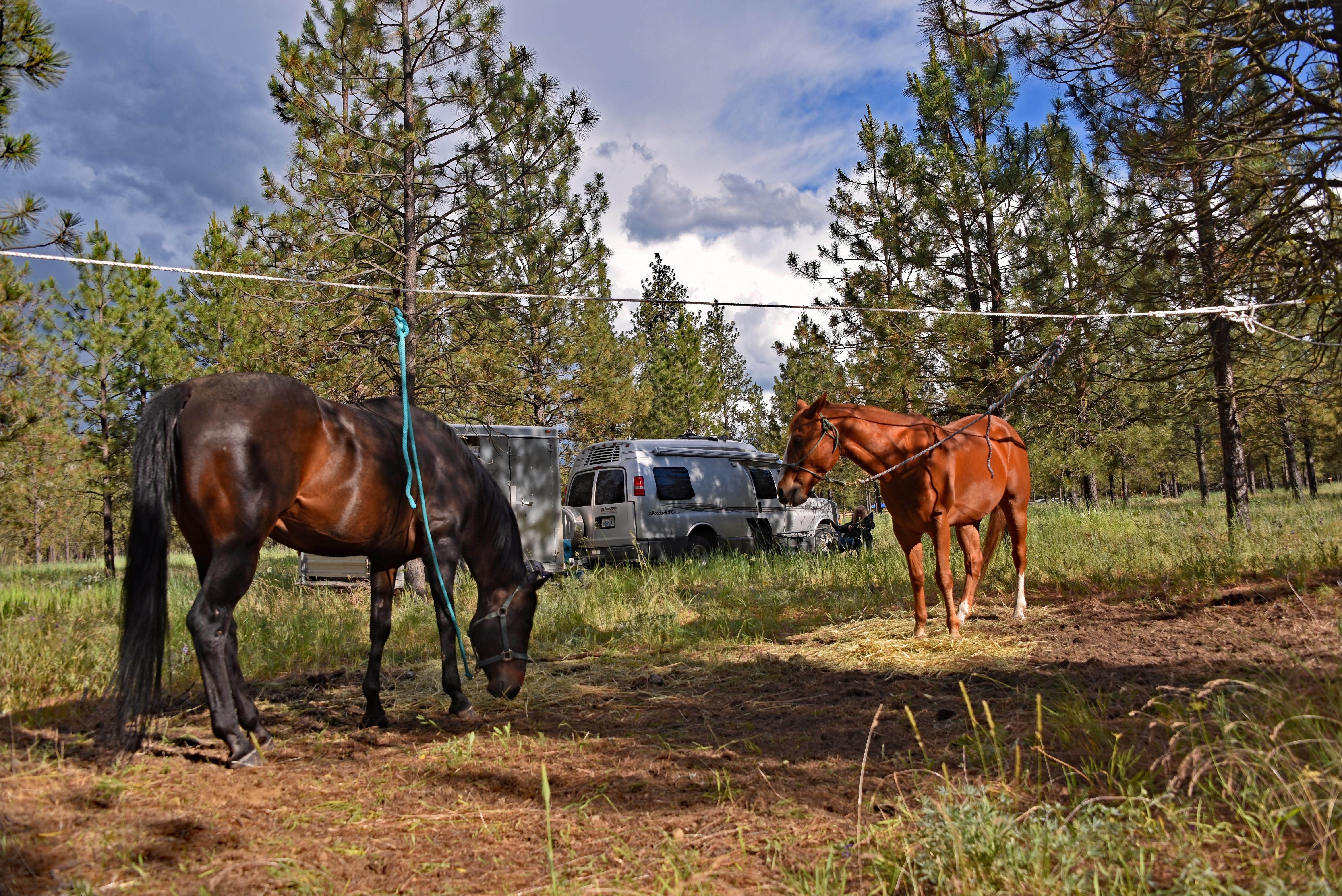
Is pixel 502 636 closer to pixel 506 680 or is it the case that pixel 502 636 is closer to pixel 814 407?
pixel 506 680

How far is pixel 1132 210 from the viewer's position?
32.2 feet

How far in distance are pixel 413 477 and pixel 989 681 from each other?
12.0 feet

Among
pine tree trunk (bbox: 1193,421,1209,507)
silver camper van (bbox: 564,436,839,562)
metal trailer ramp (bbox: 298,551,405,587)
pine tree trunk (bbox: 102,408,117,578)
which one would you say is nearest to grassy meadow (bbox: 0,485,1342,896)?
metal trailer ramp (bbox: 298,551,405,587)

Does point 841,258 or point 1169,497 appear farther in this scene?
point 1169,497

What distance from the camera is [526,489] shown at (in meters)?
11.5

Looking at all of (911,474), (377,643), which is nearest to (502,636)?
(377,643)

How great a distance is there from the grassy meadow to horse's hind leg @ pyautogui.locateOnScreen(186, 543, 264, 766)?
319 mm

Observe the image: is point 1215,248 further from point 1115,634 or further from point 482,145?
point 482,145

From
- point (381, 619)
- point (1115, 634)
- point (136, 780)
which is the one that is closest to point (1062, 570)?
point (1115, 634)

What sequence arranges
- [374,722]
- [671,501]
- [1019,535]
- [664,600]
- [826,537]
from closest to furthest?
[374,722], [1019,535], [664,600], [671,501], [826,537]

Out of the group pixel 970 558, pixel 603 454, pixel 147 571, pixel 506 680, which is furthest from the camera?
pixel 603 454

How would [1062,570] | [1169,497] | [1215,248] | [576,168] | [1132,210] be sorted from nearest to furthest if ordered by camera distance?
[1215,248]
[1062,570]
[1132,210]
[576,168]
[1169,497]

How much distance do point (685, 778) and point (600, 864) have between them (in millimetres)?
859

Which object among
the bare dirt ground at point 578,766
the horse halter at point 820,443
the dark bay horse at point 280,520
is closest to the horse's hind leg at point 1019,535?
the bare dirt ground at point 578,766
